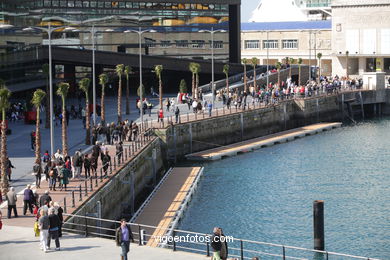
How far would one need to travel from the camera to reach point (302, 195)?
218 ft

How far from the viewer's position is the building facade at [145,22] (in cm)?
12194

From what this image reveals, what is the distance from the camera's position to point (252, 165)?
266ft

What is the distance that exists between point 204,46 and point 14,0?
102 ft

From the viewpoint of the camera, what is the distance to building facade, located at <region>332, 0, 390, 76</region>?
145m

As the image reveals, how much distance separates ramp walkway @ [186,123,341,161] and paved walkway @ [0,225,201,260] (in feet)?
150

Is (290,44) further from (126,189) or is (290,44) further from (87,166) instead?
(87,166)

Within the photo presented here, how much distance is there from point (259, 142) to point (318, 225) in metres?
46.0

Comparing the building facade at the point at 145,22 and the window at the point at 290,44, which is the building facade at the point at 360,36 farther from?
the window at the point at 290,44

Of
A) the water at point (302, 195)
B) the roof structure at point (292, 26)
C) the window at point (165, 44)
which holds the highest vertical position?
the roof structure at point (292, 26)

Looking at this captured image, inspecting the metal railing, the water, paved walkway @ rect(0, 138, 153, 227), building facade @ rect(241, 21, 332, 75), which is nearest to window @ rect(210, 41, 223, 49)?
building facade @ rect(241, 21, 332, 75)

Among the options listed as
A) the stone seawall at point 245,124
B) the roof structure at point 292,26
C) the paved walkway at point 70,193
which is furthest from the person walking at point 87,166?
the roof structure at point 292,26

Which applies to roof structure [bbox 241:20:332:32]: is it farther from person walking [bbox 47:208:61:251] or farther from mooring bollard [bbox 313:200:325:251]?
person walking [bbox 47:208:61:251]

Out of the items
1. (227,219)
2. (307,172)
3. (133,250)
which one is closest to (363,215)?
(227,219)

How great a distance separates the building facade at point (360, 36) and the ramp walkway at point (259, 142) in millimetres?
36041
